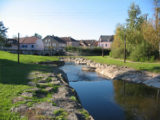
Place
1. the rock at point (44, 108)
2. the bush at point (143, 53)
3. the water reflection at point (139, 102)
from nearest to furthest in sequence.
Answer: the rock at point (44, 108) < the water reflection at point (139, 102) < the bush at point (143, 53)

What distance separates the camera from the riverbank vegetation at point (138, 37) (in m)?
19.8

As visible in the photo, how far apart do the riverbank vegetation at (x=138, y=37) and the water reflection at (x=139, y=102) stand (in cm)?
1155

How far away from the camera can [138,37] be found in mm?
24703

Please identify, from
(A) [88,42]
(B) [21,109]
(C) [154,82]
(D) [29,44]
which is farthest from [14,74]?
(A) [88,42]

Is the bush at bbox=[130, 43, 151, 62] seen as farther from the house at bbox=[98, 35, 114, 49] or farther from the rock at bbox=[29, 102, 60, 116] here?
the house at bbox=[98, 35, 114, 49]

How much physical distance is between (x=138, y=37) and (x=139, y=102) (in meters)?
18.9

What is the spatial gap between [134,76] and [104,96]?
6015mm

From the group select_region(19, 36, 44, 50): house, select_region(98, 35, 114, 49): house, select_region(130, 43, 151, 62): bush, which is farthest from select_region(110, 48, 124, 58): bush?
select_region(98, 35, 114, 49): house

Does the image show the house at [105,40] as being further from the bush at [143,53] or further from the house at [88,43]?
the bush at [143,53]

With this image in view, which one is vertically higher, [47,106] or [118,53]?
[118,53]

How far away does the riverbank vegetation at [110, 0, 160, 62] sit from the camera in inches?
780

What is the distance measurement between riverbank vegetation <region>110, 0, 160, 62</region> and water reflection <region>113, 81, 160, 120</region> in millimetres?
11551

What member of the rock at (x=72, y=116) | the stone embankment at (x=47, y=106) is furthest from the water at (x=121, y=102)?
the rock at (x=72, y=116)

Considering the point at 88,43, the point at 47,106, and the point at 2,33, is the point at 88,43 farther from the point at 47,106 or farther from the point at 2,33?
the point at 47,106
